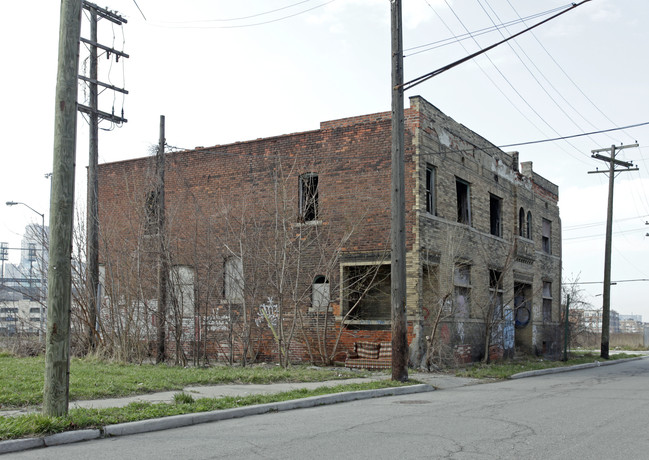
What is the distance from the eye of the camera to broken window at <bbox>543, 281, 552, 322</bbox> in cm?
3128

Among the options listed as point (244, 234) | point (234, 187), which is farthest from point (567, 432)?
point (234, 187)

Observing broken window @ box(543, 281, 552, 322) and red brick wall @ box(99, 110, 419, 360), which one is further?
broken window @ box(543, 281, 552, 322)

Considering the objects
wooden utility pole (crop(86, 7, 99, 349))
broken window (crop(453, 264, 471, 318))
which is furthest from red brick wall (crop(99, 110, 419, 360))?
broken window (crop(453, 264, 471, 318))

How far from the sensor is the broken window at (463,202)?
2311 cm

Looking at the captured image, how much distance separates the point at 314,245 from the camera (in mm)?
20500

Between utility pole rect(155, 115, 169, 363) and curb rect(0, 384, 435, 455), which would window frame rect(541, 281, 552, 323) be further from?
curb rect(0, 384, 435, 455)

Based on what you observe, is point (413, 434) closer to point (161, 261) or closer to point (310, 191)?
point (161, 261)

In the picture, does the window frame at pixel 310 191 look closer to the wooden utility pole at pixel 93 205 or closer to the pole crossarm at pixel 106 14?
the wooden utility pole at pixel 93 205

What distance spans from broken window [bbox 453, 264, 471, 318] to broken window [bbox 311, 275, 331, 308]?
4516mm

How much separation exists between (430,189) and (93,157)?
1041 cm

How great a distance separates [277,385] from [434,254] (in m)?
8.87

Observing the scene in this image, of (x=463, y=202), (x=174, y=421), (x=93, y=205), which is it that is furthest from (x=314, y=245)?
(x=174, y=421)

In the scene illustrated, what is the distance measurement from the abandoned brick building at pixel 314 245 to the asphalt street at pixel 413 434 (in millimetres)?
7248

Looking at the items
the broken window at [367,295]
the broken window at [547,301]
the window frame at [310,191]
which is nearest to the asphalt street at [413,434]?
the broken window at [367,295]
